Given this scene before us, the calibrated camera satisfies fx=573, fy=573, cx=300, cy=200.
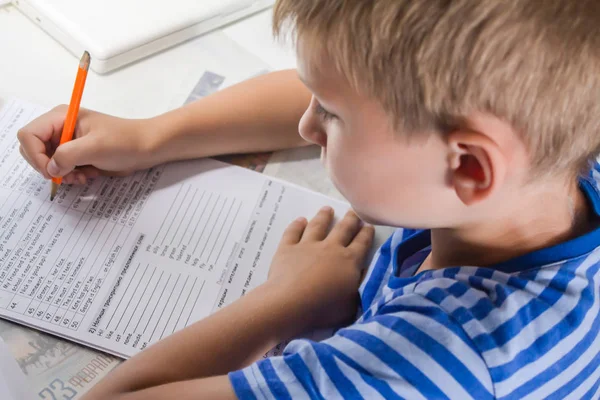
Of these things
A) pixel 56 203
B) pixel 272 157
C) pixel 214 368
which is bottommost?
pixel 214 368

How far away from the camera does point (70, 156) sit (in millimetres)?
607

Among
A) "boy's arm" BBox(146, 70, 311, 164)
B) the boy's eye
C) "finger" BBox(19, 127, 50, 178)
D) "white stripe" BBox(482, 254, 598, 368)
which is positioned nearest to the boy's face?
the boy's eye

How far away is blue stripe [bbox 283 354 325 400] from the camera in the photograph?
421 millimetres

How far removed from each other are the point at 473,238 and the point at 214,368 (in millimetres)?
266

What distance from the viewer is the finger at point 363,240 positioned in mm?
636

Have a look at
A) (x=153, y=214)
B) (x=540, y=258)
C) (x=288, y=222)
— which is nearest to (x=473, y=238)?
(x=540, y=258)

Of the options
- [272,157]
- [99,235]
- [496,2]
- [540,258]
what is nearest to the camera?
[496,2]

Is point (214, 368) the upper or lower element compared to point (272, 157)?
lower

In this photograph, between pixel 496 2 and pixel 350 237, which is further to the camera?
pixel 350 237

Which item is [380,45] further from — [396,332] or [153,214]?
[153,214]

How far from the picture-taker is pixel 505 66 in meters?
0.35

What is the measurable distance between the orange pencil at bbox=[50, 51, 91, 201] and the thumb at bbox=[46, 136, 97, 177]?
0.04ft

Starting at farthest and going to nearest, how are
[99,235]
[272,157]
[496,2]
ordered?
[272,157] → [99,235] → [496,2]

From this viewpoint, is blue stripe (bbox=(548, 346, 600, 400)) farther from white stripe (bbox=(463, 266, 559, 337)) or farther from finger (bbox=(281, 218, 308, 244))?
finger (bbox=(281, 218, 308, 244))
